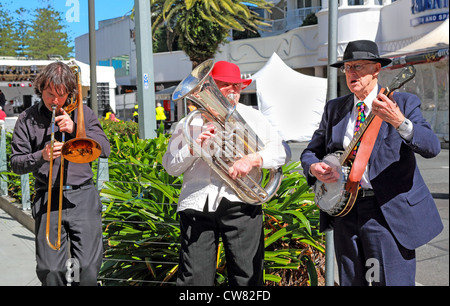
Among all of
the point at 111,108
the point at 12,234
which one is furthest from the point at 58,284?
the point at 111,108

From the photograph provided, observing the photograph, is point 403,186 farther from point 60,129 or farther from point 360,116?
point 60,129

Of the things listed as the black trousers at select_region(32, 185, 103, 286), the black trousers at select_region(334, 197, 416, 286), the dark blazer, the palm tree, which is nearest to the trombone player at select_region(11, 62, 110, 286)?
the black trousers at select_region(32, 185, 103, 286)

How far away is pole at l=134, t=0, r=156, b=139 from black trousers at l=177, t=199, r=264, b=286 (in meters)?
4.26

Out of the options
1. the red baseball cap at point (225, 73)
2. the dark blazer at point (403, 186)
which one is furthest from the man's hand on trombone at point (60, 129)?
the dark blazer at point (403, 186)

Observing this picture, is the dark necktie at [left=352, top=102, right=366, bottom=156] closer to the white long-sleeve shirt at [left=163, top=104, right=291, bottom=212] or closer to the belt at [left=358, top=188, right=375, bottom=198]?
the belt at [left=358, top=188, right=375, bottom=198]

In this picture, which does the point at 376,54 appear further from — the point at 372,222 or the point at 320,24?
the point at 320,24

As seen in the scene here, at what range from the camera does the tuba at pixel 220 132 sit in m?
3.18

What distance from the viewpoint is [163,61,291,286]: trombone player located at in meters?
3.36

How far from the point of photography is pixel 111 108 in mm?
23750

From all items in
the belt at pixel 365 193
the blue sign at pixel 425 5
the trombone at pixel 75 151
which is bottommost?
the belt at pixel 365 193

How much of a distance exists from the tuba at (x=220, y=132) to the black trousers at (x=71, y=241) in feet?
2.73

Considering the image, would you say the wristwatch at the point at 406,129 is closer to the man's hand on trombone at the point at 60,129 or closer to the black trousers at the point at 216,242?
the black trousers at the point at 216,242

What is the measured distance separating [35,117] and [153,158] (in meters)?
2.45

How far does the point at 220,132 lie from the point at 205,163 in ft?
0.91
